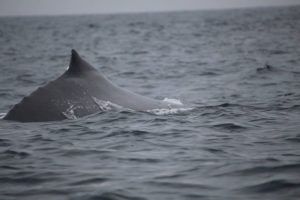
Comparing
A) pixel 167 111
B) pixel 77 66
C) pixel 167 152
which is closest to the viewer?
pixel 167 152

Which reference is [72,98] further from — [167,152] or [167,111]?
[167,152]

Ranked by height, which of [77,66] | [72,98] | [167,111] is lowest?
[167,111]

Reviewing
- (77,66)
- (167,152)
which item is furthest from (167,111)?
(167,152)

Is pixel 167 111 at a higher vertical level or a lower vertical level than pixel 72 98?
lower

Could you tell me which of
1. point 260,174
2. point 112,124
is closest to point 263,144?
point 260,174

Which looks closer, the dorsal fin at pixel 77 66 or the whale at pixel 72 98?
the whale at pixel 72 98

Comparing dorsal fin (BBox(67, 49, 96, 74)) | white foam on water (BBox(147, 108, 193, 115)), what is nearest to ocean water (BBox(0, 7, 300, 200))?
white foam on water (BBox(147, 108, 193, 115))

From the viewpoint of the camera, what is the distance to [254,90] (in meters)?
16.5

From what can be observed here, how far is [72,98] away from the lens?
1088 centimetres

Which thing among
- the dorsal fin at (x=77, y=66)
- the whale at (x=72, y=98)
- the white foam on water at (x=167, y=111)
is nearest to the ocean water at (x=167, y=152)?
the white foam on water at (x=167, y=111)

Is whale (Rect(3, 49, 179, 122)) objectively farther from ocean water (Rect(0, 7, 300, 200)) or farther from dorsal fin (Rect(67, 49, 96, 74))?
ocean water (Rect(0, 7, 300, 200))

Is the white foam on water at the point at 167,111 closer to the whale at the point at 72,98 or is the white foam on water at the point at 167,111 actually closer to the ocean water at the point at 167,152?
the ocean water at the point at 167,152

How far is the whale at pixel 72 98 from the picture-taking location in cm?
1070

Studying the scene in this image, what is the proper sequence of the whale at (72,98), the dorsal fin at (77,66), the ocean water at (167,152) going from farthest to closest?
the dorsal fin at (77,66), the whale at (72,98), the ocean water at (167,152)
